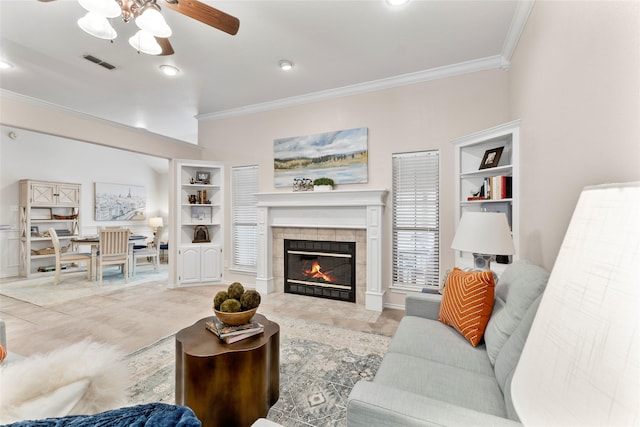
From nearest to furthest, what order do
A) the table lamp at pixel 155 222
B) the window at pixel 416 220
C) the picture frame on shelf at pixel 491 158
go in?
the picture frame on shelf at pixel 491 158 → the window at pixel 416 220 → the table lamp at pixel 155 222

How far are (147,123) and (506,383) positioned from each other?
5994 mm

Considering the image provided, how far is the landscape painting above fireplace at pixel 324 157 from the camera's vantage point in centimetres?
369

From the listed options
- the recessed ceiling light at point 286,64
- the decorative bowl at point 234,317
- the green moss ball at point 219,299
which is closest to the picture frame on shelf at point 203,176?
the recessed ceiling light at point 286,64

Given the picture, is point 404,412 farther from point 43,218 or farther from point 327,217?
point 43,218

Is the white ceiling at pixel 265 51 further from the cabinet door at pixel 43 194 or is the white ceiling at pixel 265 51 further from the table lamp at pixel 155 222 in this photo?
the table lamp at pixel 155 222

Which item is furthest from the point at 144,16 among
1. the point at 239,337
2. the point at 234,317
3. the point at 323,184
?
the point at 323,184

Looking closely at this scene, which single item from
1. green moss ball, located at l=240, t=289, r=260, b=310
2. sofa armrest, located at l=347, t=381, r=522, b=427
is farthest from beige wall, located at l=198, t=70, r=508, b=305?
sofa armrest, located at l=347, t=381, r=522, b=427

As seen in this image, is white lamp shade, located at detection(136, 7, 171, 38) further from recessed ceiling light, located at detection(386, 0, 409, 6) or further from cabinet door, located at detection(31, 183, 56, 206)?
cabinet door, located at detection(31, 183, 56, 206)

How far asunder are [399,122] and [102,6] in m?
2.94

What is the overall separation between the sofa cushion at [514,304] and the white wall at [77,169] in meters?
7.72

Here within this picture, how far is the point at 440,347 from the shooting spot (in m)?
1.56

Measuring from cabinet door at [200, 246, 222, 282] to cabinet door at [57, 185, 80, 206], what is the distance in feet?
13.0

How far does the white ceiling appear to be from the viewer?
2.32 meters

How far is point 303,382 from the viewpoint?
6.36ft
